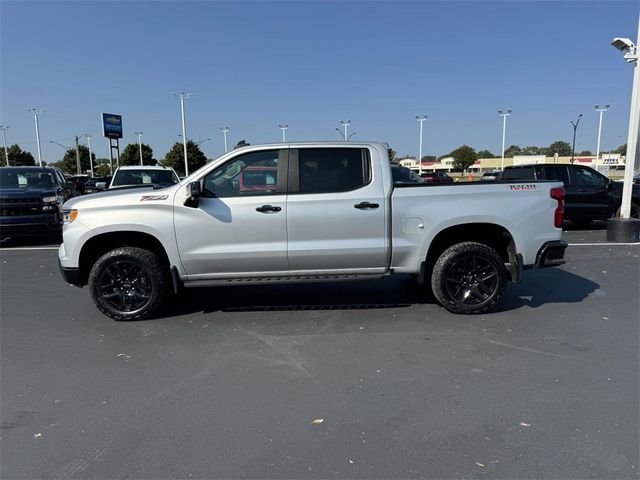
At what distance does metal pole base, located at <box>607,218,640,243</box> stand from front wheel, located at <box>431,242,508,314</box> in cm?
663

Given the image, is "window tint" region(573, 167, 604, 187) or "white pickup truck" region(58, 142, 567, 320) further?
"window tint" region(573, 167, 604, 187)

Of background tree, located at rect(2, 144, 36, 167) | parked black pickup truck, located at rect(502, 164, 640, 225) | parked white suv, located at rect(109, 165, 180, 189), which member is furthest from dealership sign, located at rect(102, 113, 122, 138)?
background tree, located at rect(2, 144, 36, 167)

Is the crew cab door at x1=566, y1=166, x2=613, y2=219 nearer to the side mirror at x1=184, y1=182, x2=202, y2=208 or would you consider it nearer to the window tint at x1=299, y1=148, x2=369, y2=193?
the window tint at x1=299, y1=148, x2=369, y2=193

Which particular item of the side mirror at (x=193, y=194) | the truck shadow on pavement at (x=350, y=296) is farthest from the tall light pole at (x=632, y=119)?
the side mirror at (x=193, y=194)

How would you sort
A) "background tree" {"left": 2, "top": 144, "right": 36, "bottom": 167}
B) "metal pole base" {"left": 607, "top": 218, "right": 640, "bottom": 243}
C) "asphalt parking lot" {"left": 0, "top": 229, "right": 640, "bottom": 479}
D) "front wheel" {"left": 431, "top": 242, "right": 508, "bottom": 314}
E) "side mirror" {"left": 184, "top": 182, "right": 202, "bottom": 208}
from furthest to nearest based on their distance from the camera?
"background tree" {"left": 2, "top": 144, "right": 36, "bottom": 167} → "metal pole base" {"left": 607, "top": 218, "right": 640, "bottom": 243} → "front wheel" {"left": 431, "top": 242, "right": 508, "bottom": 314} → "side mirror" {"left": 184, "top": 182, "right": 202, "bottom": 208} → "asphalt parking lot" {"left": 0, "top": 229, "right": 640, "bottom": 479}

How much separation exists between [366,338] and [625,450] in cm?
229

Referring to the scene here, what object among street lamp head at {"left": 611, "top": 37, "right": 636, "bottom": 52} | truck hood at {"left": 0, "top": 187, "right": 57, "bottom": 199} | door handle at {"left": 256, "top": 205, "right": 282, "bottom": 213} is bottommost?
door handle at {"left": 256, "top": 205, "right": 282, "bottom": 213}

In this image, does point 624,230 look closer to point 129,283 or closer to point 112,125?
point 129,283

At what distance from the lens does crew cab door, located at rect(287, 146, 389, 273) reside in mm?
4918

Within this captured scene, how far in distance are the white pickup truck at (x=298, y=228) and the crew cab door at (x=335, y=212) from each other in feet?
0.04

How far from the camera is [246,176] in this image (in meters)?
5.02

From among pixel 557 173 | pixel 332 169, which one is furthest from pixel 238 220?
pixel 557 173

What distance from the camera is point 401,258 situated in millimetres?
5102

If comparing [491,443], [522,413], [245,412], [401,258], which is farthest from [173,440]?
[401,258]
